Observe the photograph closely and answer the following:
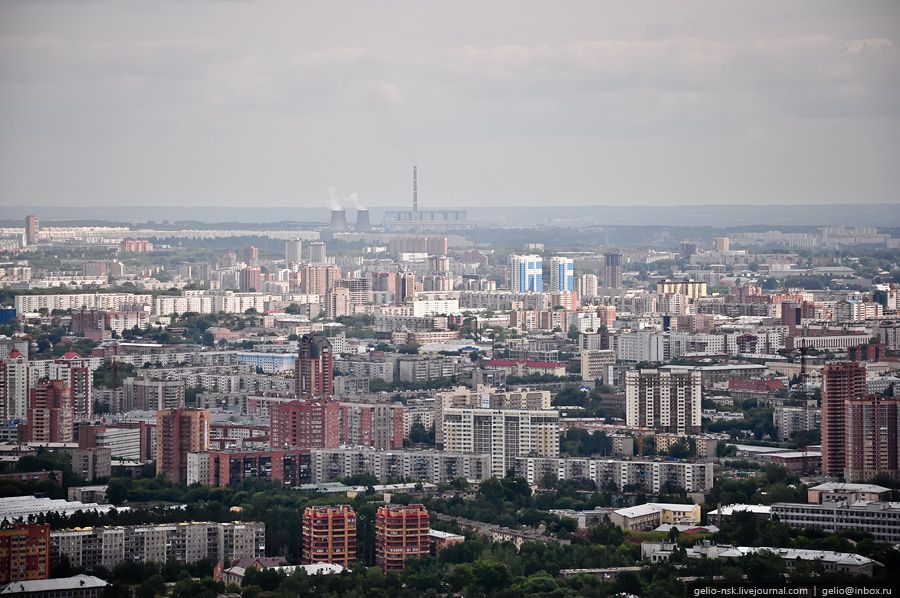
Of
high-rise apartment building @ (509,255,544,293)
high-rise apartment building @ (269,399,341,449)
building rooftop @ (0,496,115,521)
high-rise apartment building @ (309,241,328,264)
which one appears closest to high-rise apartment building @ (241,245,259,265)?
high-rise apartment building @ (309,241,328,264)

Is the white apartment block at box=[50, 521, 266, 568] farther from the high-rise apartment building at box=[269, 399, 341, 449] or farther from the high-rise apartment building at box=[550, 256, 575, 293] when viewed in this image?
the high-rise apartment building at box=[550, 256, 575, 293]

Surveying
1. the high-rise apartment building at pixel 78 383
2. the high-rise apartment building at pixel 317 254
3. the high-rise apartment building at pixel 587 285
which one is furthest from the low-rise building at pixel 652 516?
the high-rise apartment building at pixel 317 254

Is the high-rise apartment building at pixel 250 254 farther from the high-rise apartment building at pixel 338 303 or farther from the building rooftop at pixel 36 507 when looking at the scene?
the building rooftop at pixel 36 507

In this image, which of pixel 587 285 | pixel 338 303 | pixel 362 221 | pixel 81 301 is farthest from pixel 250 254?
pixel 338 303

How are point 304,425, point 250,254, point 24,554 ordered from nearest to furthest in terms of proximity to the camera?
point 24,554
point 304,425
point 250,254

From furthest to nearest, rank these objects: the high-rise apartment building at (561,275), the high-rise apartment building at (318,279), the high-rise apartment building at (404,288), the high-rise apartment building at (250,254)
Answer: the high-rise apartment building at (250,254)
the high-rise apartment building at (561,275)
the high-rise apartment building at (318,279)
the high-rise apartment building at (404,288)

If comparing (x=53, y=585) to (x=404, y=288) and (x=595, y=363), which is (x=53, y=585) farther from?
(x=404, y=288)

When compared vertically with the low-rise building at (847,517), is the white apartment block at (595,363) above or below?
above

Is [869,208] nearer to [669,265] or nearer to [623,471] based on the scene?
[669,265]
